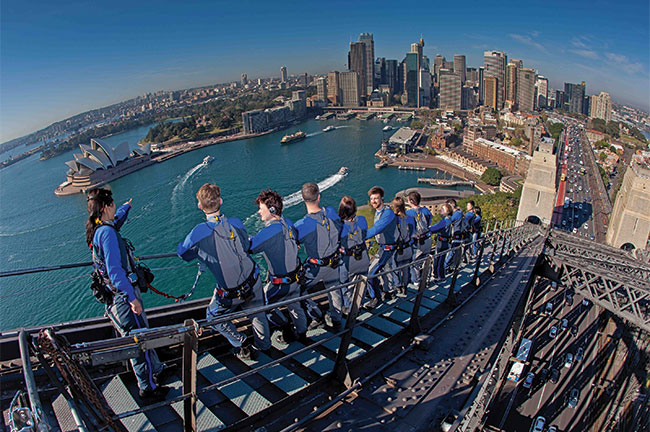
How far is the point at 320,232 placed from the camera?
6.51ft

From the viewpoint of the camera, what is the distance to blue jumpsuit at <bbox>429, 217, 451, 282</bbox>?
3086 millimetres

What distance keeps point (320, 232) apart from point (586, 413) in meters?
4.80

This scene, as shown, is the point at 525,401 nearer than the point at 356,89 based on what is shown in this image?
Yes

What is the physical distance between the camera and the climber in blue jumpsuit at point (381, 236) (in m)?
2.37

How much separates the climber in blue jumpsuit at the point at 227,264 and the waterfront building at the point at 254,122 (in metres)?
45.4

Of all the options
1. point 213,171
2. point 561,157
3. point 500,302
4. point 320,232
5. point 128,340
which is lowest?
point 561,157

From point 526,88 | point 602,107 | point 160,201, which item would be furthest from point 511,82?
point 160,201

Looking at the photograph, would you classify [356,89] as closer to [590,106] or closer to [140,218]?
[590,106]

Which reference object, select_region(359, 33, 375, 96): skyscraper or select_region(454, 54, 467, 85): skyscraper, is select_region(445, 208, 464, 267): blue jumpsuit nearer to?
select_region(359, 33, 375, 96): skyscraper

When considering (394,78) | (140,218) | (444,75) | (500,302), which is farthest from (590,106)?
(500,302)

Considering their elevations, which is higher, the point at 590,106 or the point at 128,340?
the point at 128,340

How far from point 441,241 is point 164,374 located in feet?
8.56

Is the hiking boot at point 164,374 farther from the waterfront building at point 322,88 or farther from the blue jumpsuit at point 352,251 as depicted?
the waterfront building at point 322,88

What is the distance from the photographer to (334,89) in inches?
2697
